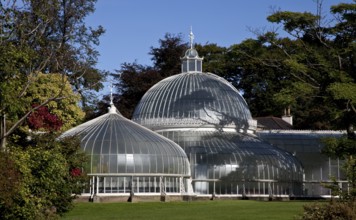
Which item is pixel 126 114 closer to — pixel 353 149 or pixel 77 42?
pixel 353 149

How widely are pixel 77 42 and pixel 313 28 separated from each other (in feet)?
60.5

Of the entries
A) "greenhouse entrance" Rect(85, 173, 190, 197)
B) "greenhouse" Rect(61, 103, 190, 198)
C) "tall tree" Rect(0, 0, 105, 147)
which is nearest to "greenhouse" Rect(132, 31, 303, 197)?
"greenhouse" Rect(61, 103, 190, 198)

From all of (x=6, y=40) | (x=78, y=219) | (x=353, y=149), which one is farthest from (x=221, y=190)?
(x=6, y=40)

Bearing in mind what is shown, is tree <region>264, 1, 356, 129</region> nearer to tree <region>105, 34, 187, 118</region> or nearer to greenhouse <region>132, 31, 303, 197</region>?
greenhouse <region>132, 31, 303, 197</region>

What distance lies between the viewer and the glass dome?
46344mm

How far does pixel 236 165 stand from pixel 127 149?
820 cm

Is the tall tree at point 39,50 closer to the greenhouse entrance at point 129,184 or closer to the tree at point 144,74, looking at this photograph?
the greenhouse entrance at point 129,184

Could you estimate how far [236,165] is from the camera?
46688 mm

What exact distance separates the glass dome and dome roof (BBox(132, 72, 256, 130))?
1.07m

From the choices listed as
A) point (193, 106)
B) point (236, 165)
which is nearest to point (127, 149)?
point (236, 165)

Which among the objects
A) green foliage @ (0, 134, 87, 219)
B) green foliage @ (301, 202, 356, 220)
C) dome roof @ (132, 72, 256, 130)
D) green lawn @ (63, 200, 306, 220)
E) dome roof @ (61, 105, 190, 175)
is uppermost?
dome roof @ (132, 72, 256, 130)

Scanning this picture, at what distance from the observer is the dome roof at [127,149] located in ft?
137

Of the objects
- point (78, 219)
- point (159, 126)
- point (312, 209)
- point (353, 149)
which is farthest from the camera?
point (159, 126)

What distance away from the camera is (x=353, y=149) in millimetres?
38250
